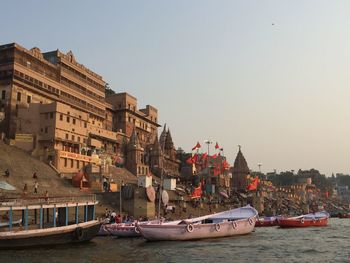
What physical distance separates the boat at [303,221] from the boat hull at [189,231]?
17.4 metres

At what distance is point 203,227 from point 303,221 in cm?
2704

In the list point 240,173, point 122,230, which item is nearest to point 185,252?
point 122,230

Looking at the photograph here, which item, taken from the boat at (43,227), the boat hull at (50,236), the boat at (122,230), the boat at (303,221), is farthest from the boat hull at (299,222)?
the boat hull at (50,236)

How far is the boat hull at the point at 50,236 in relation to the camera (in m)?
27.7

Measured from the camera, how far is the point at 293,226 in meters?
58.4

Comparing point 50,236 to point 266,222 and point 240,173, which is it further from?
point 240,173

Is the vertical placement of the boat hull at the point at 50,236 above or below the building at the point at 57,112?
below

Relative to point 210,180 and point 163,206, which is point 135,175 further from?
point 210,180

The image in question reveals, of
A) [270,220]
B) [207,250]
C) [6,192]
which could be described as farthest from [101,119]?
[207,250]

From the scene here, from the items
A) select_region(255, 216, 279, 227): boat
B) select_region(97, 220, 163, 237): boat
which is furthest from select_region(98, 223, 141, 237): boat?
select_region(255, 216, 279, 227): boat

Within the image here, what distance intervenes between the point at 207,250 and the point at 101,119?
54.4 m

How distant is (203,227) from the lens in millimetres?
37719

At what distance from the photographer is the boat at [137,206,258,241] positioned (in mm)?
34781

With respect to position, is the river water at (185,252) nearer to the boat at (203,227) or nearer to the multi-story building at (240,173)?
the boat at (203,227)
